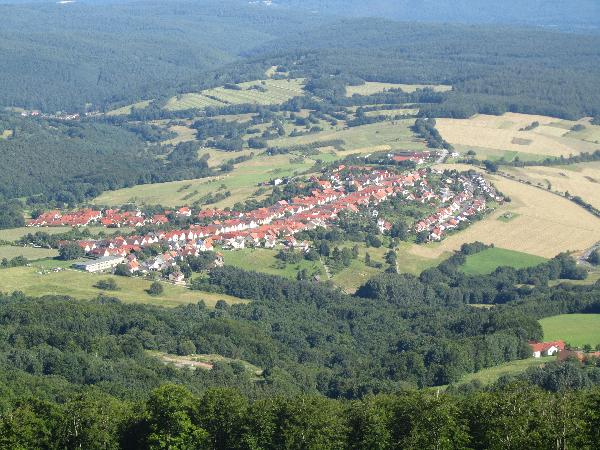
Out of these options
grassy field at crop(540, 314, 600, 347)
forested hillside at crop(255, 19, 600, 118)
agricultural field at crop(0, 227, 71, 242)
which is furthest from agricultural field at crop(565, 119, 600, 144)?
grassy field at crop(540, 314, 600, 347)

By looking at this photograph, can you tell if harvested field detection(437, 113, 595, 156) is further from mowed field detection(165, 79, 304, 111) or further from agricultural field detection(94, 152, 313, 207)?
mowed field detection(165, 79, 304, 111)

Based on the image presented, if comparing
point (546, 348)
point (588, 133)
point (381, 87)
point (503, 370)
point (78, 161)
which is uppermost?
point (503, 370)

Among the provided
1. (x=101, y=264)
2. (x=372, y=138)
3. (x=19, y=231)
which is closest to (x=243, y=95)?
(x=372, y=138)

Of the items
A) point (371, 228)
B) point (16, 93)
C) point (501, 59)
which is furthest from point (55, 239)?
point (501, 59)

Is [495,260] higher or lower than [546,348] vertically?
lower

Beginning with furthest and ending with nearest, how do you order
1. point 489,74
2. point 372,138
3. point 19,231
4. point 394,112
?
point 489,74 < point 394,112 < point 372,138 < point 19,231

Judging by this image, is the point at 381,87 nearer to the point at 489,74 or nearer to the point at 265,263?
the point at 489,74

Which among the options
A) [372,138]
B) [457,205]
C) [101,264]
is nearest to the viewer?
[101,264]
